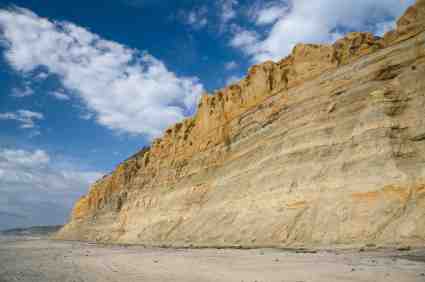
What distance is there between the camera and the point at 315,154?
852 inches

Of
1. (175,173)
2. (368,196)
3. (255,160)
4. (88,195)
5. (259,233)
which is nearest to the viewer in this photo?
(368,196)

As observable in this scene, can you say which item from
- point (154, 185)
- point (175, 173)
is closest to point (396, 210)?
point (175, 173)

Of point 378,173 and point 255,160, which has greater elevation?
point 255,160

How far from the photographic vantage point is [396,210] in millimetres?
15570

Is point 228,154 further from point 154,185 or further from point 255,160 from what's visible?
point 154,185

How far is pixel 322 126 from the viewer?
22.3 m

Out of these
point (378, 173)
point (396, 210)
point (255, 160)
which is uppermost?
point (255, 160)

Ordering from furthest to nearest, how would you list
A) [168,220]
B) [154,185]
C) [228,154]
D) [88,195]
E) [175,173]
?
[88,195]
[154,185]
[175,173]
[168,220]
[228,154]

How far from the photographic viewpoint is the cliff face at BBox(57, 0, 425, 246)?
16781mm

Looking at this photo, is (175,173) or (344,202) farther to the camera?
(175,173)

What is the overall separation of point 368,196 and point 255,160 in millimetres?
12315

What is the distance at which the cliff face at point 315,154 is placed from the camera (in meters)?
16.8

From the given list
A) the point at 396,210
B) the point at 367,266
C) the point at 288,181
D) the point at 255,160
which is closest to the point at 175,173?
the point at 255,160

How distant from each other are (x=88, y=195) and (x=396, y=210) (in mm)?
64884
